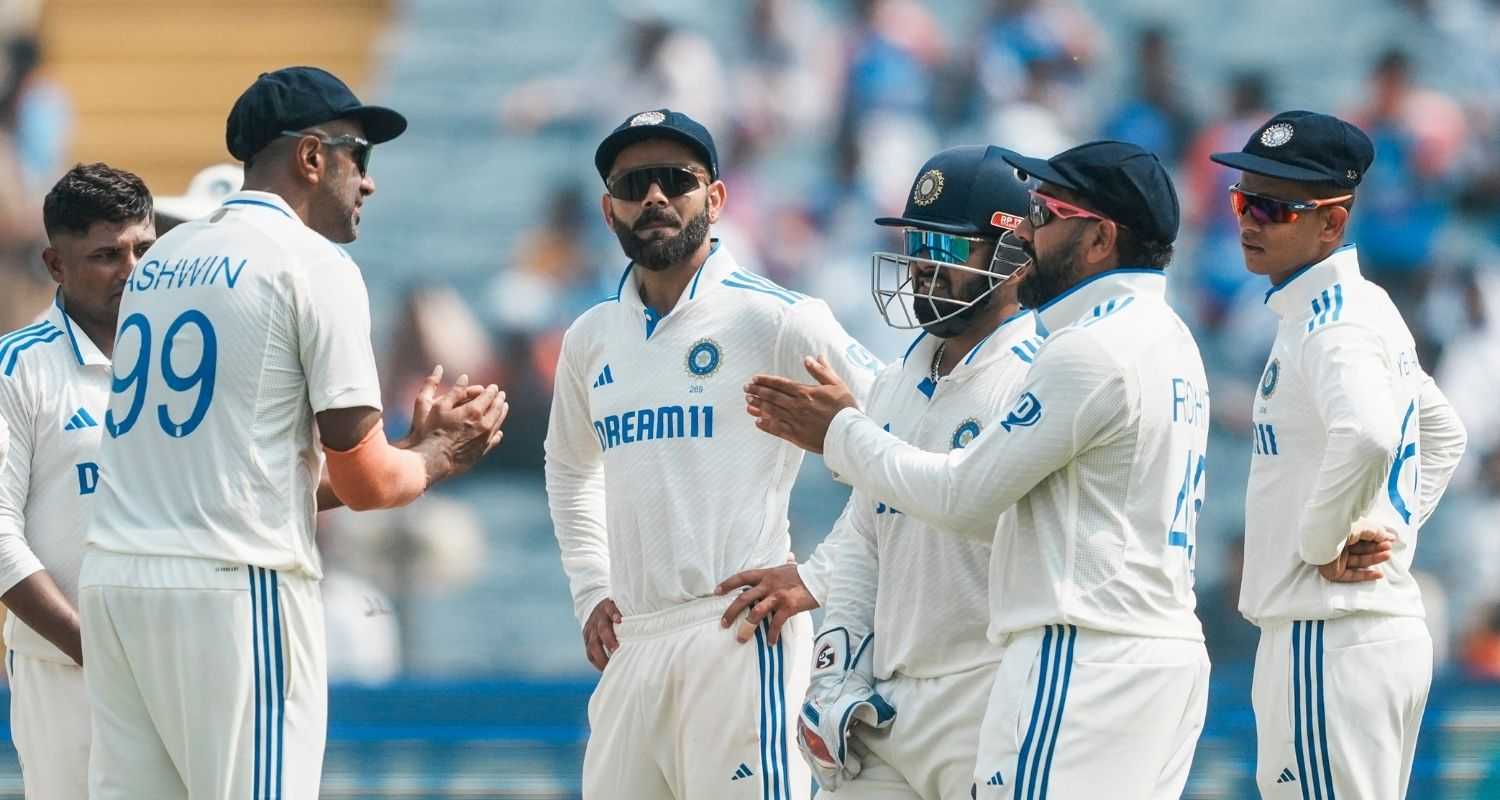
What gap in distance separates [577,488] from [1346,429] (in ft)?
7.09

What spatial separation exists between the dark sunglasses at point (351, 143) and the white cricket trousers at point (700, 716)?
139cm

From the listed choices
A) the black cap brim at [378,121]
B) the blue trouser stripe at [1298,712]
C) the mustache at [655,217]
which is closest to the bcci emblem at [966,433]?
the mustache at [655,217]

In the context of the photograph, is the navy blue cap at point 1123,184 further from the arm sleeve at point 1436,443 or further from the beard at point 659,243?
the arm sleeve at point 1436,443

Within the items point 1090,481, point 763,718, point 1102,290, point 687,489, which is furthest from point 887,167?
point 1090,481

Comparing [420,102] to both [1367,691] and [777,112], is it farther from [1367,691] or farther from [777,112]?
[1367,691]

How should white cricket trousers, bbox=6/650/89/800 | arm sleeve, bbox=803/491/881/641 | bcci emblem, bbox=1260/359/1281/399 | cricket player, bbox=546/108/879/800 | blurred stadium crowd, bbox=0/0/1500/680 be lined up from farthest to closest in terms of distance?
blurred stadium crowd, bbox=0/0/1500/680 → bcci emblem, bbox=1260/359/1281/399 → white cricket trousers, bbox=6/650/89/800 → cricket player, bbox=546/108/879/800 → arm sleeve, bbox=803/491/881/641

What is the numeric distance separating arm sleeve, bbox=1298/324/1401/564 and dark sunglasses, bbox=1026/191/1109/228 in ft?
3.32

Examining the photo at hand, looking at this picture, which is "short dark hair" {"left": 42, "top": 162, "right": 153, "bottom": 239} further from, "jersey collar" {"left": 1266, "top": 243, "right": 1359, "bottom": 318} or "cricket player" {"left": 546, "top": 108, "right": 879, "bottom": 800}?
"jersey collar" {"left": 1266, "top": 243, "right": 1359, "bottom": 318}

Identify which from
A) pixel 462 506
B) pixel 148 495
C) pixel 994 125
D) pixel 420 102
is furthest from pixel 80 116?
pixel 148 495

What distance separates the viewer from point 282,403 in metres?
4.57

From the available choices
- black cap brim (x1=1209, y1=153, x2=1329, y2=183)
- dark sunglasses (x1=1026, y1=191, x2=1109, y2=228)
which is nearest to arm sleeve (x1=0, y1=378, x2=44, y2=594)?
dark sunglasses (x1=1026, y1=191, x2=1109, y2=228)

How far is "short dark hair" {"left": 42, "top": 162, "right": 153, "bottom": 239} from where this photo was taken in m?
5.52

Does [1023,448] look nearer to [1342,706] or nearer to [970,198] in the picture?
[970,198]

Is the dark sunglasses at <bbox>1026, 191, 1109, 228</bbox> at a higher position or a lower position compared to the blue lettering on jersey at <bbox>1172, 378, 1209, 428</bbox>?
higher
